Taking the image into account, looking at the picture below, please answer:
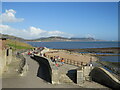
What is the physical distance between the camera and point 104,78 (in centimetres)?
1669

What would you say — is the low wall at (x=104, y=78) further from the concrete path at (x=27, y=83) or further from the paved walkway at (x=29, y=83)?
the concrete path at (x=27, y=83)

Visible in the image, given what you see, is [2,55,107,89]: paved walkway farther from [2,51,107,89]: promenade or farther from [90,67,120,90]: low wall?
[90,67,120,90]: low wall

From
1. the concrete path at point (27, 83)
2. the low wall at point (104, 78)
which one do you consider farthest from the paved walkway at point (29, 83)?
the low wall at point (104, 78)

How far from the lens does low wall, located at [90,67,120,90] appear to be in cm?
1511

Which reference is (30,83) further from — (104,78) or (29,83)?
(104,78)

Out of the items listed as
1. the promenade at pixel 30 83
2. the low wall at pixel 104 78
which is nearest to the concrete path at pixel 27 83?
the promenade at pixel 30 83

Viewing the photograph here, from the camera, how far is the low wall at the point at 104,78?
15.1 meters

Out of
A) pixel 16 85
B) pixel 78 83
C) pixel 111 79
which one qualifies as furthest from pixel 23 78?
pixel 111 79

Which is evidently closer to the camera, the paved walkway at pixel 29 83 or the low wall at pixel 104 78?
the paved walkway at pixel 29 83

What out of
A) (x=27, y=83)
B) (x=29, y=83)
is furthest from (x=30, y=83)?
(x=27, y=83)

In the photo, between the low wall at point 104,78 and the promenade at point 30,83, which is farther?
the low wall at point 104,78

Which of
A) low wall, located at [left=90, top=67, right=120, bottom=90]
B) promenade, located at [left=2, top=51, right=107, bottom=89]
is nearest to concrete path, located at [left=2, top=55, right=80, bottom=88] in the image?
promenade, located at [left=2, top=51, right=107, bottom=89]

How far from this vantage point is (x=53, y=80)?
1555cm

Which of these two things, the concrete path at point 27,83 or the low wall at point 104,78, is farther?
the low wall at point 104,78
